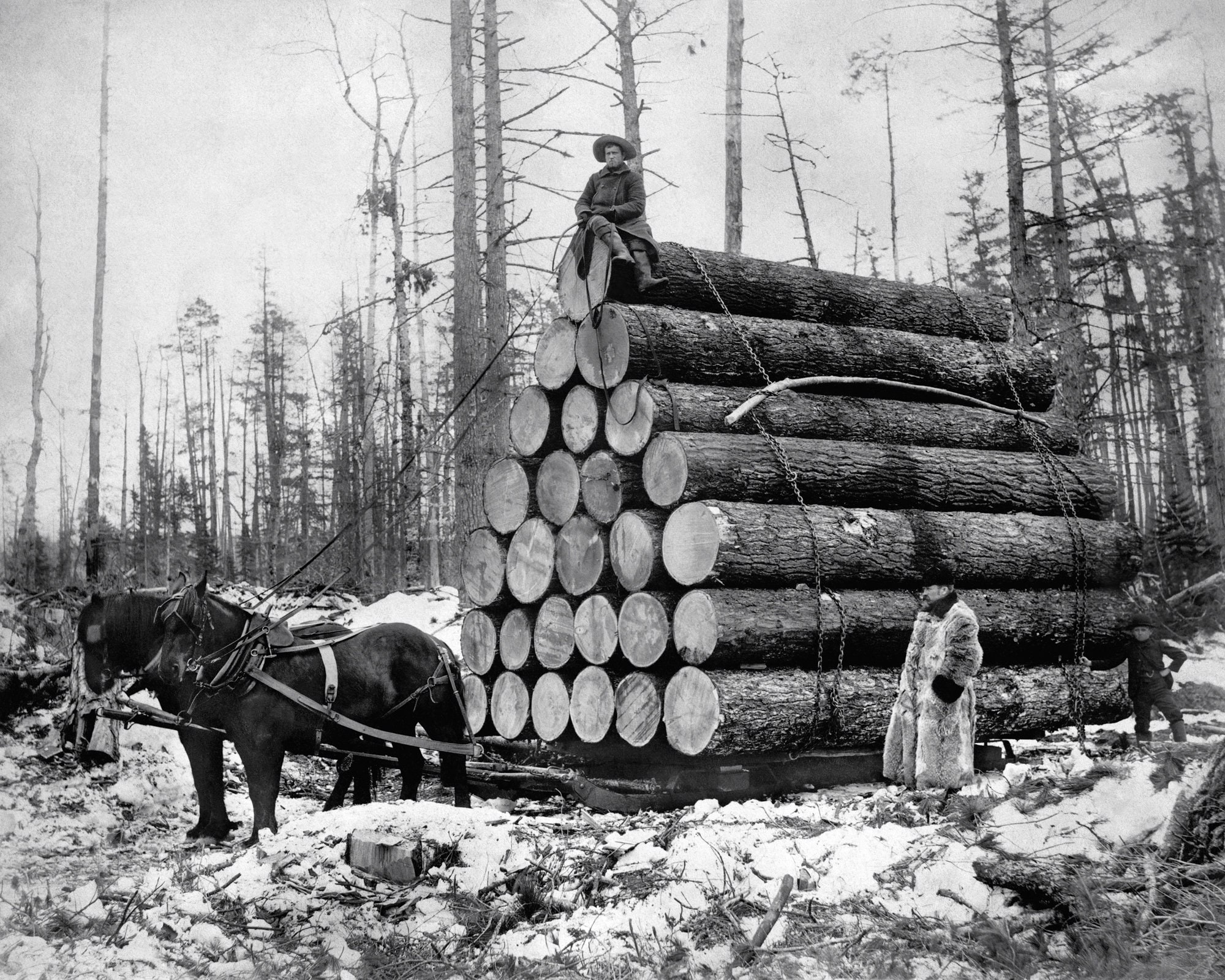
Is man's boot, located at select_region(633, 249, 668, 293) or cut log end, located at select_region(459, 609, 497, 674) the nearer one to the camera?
man's boot, located at select_region(633, 249, 668, 293)

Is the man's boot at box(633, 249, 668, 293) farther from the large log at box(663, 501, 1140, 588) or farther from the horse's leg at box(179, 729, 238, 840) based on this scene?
the horse's leg at box(179, 729, 238, 840)

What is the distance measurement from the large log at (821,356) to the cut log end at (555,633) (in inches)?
73.6

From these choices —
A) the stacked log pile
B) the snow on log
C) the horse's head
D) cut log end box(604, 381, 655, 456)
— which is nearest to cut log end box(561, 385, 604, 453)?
the stacked log pile

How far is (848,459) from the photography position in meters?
Answer: 7.54

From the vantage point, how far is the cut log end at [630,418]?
712 centimetres

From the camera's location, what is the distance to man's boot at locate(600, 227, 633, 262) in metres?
7.46

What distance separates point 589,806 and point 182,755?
3.84 meters

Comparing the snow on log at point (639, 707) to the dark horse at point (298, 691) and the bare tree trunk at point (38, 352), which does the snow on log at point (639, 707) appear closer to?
the dark horse at point (298, 691)

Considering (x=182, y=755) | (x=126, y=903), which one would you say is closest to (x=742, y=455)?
(x=126, y=903)

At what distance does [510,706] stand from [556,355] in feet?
9.37

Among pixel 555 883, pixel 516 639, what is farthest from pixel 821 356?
pixel 555 883

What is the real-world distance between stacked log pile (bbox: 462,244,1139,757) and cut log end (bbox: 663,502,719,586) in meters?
0.01

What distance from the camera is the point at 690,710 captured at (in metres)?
6.49

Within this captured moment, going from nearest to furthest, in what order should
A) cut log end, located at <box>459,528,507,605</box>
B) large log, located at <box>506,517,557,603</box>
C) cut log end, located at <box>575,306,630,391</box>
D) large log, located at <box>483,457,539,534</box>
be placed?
cut log end, located at <box>575,306,630,391</box> → large log, located at <box>506,517,557,603</box> → large log, located at <box>483,457,539,534</box> → cut log end, located at <box>459,528,507,605</box>
